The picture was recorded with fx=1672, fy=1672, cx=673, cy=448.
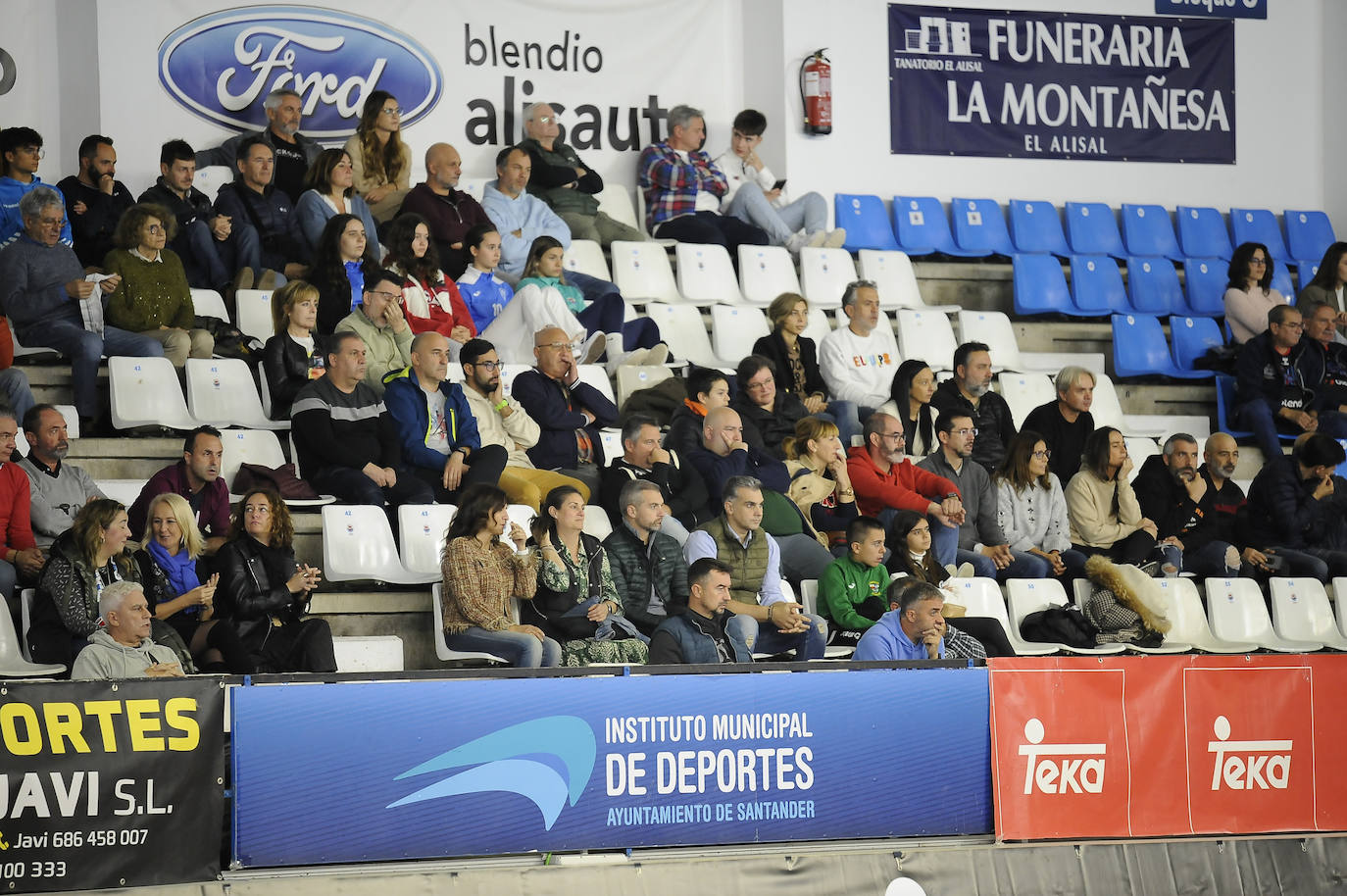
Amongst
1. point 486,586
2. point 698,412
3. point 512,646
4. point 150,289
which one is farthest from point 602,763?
point 150,289

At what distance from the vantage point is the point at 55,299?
8445 mm

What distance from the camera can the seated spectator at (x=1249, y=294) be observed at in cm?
1148

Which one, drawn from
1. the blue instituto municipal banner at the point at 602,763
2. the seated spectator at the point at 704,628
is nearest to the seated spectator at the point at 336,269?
the seated spectator at the point at 704,628

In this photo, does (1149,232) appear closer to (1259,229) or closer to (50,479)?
(1259,229)

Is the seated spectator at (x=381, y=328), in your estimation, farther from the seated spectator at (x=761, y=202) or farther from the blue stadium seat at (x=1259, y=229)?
the blue stadium seat at (x=1259, y=229)

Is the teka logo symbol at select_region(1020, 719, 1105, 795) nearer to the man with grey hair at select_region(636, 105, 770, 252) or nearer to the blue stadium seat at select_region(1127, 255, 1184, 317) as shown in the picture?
the man with grey hair at select_region(636, 105, 770, 252)

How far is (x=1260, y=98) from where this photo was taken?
13.2m

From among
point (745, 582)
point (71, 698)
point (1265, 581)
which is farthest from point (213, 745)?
point (1265, 581)

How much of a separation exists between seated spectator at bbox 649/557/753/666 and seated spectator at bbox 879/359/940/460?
2.66 meters

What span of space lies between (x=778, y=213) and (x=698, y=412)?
10.7 feet

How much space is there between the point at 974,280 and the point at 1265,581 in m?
3.41

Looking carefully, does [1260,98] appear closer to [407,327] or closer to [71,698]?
[407,327]

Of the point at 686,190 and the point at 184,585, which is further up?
the point at 686,190

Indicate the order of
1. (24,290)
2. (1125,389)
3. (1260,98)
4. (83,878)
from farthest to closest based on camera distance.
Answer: (1260,98) < (1125,389) < (24,290) < (83,878)
